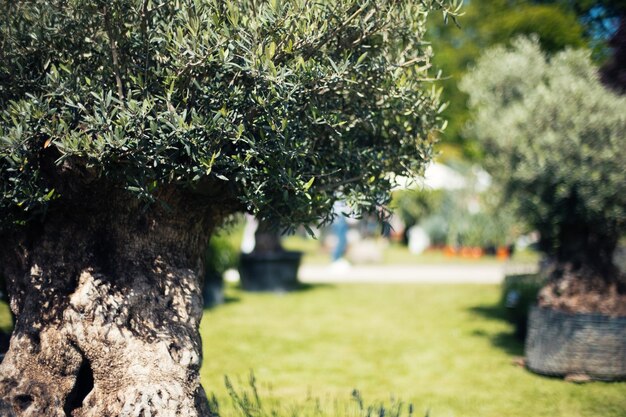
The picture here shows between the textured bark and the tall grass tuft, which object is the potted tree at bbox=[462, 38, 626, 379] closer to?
the tall grass tuft

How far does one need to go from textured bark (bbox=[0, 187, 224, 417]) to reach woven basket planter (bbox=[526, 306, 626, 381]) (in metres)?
4.89

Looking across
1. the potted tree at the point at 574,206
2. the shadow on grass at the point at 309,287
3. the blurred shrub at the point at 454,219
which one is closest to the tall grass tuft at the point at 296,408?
the potted tree at the point at 574,206

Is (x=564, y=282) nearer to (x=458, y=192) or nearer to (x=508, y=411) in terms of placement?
(x=508, y=411)

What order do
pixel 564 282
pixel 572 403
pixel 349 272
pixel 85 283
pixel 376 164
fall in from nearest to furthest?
pixel 85 283
pixel 376 164
pixel 572 403
pixel 564 282
pixel 349 272

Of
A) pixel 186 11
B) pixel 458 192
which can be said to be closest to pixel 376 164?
pixel 186 11

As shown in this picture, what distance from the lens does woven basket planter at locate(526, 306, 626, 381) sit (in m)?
7.62

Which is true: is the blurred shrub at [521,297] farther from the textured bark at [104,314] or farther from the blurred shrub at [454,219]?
the blurred shrub at [454,219]

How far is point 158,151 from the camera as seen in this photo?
362 centimetres

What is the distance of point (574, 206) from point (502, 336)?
2.92 m

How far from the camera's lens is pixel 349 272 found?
1941cm

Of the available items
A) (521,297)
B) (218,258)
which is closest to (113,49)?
(521,297)

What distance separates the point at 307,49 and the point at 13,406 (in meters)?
2.87

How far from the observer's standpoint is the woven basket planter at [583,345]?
25.0ft

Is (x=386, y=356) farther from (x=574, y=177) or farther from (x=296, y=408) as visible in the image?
(x=574, y=177)
